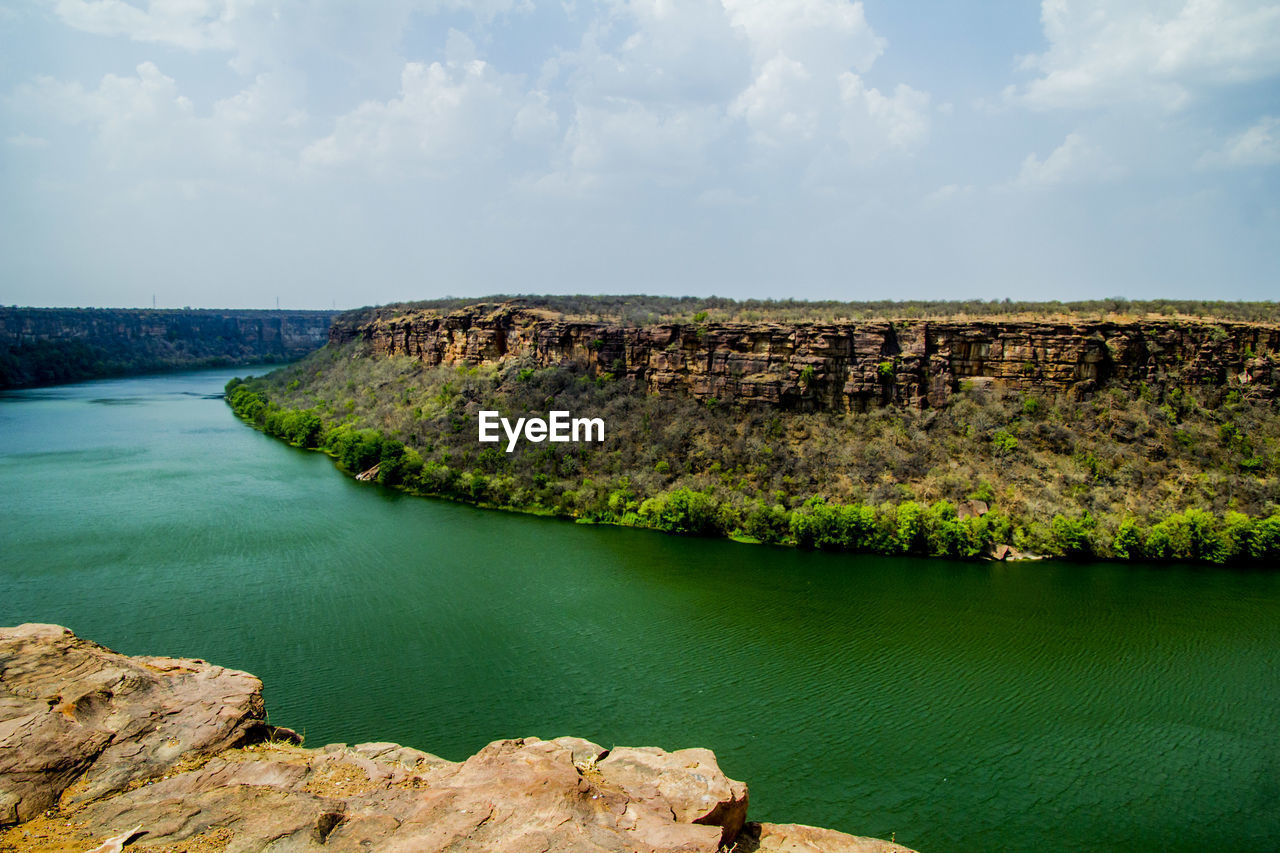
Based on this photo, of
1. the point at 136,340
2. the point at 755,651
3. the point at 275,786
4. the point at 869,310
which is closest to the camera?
the point at 275,786

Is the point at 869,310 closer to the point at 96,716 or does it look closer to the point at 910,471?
the point at 910,471

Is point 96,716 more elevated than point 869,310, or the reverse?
point 869,310

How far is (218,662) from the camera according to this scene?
20047 millimetres

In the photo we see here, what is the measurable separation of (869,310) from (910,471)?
680 inches

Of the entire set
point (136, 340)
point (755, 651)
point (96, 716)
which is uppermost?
point (136, 340)

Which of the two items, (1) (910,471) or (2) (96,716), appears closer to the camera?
(2) (96,716)

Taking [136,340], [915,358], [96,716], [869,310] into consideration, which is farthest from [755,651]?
[136,340]

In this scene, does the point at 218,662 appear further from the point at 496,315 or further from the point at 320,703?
the point at 496,315

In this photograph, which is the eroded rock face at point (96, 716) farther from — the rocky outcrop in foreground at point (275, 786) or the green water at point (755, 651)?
the green water at point (755, 651)

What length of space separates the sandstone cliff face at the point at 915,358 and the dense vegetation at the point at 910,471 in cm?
110

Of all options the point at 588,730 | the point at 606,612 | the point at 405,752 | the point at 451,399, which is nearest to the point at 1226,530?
the point at 606,612

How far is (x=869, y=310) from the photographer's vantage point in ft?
163

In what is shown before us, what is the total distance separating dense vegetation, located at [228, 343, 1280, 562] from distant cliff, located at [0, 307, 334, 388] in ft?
303

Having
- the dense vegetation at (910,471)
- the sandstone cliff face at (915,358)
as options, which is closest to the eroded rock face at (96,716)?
the dense vegetation at (910,471)
